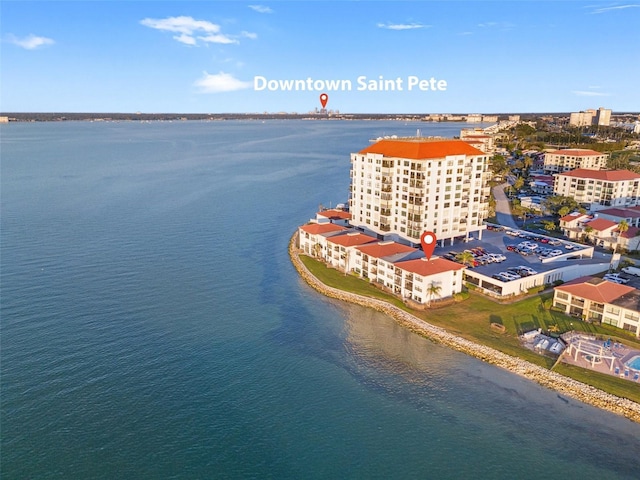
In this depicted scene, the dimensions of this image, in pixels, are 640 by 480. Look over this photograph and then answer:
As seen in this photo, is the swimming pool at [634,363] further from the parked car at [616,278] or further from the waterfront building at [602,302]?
the parked car at [616,278]

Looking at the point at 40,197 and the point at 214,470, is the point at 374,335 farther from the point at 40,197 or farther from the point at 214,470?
the point at 40,197

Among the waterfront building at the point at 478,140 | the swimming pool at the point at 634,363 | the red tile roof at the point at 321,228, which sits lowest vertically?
the swimming pool at the point at 634,363

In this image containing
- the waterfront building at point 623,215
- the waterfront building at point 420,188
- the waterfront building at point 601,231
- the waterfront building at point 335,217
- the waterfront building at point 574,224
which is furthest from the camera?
the waterfront building at point 335,217

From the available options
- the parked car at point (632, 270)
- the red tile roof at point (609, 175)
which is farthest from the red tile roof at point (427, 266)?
the red tile roof at point (609, 175)

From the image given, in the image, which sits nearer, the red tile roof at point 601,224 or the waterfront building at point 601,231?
the waterfront building at point 601,231

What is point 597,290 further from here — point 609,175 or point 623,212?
point 609,175

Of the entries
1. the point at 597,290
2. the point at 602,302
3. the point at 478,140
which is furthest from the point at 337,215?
the point at 478,140
